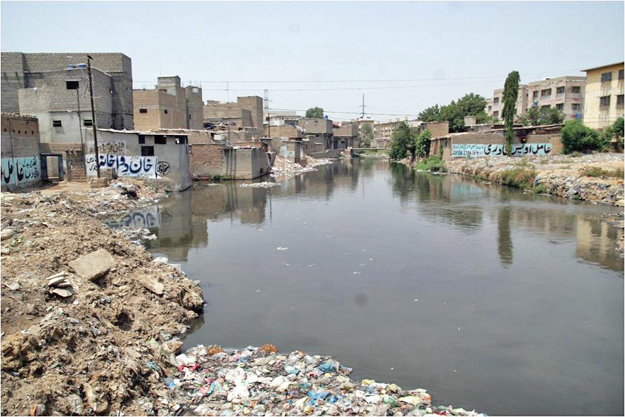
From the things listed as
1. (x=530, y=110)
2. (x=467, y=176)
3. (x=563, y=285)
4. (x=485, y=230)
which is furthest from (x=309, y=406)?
(x=530, y=110)

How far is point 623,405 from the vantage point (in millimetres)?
6246

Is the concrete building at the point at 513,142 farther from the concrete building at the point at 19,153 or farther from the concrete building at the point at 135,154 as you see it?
the concrete building at the point at 19,153

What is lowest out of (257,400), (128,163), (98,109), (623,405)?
(623,405)

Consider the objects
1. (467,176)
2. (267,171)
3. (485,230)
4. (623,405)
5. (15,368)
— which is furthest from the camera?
(267,171)

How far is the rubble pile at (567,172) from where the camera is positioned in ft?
75.0

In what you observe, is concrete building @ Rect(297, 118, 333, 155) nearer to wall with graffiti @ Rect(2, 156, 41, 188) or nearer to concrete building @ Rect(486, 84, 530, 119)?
concrete building @ Rect(486, 84, 530, 119)

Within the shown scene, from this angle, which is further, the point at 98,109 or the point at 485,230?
the point at 98,109

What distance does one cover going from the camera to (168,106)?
1464 inches

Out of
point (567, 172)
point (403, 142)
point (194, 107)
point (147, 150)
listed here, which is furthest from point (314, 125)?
point (567, 172)

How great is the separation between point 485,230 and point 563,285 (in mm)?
6146

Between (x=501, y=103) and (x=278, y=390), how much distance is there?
70368 millimetres

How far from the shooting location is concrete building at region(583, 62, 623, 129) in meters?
37.1

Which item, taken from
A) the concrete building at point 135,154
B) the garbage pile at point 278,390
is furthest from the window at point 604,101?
the garbage pile at point 278,390

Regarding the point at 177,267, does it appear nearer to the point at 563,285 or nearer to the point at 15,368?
the point at 15,368
